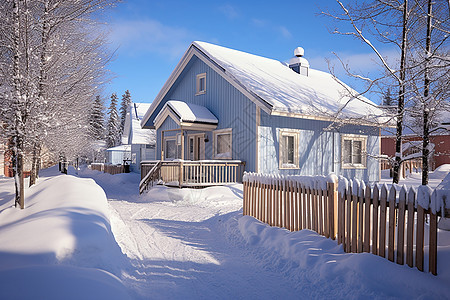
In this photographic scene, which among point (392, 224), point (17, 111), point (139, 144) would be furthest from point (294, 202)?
point (139, 144)

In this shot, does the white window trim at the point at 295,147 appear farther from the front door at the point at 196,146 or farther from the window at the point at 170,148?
the window at the point at 170,148

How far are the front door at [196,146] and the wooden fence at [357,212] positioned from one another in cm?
971

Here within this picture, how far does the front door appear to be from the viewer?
17219mm

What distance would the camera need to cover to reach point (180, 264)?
5223mm

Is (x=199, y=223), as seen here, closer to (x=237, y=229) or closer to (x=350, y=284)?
(x=237, y=229)

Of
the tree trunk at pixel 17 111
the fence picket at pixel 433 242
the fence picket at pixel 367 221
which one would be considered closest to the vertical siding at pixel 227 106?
the tree trunk at pixel 17 111

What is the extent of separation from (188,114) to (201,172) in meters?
3.01

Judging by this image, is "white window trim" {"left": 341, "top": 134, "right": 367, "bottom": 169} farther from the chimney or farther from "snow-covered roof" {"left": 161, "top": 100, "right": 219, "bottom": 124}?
"snow-covered roof" {"left": 161, "top": 100, "right": 219, "bottom": 124}

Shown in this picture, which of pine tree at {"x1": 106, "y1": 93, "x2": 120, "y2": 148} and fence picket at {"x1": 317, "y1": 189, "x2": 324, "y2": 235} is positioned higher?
pine tree at {"x1": 106, "y1": 93, "x2": 120, "y2": 148}

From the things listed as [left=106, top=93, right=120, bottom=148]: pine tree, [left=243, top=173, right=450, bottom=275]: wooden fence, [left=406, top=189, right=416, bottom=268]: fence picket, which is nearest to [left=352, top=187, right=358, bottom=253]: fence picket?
[left=243, top=173, right=450, bottom=275]: wooden fence

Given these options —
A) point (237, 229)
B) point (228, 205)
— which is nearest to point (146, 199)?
point (228, 205)

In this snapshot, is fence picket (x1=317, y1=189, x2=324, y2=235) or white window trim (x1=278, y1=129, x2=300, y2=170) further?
white window trim (x1=278, y1=129, x2=300, y2=170)

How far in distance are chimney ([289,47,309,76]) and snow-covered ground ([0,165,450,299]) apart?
55.8ft

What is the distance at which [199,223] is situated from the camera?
873 cm
